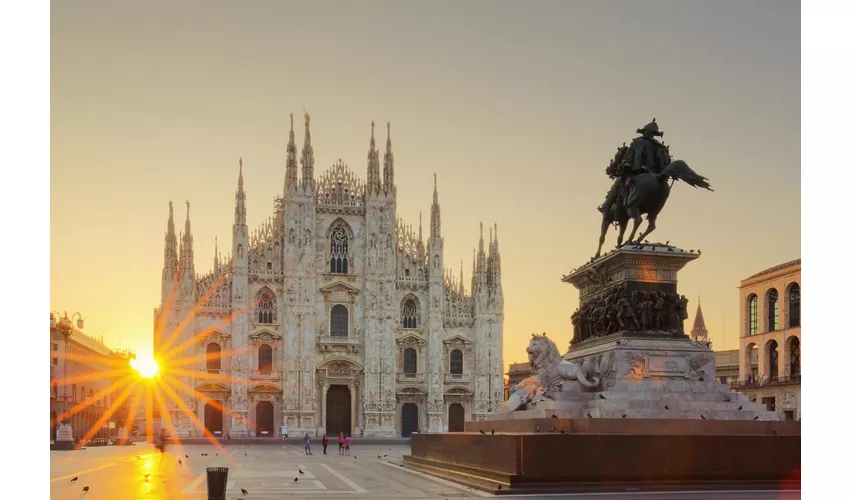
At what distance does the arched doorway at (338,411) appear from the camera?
57.9 metres

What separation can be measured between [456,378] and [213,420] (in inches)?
531

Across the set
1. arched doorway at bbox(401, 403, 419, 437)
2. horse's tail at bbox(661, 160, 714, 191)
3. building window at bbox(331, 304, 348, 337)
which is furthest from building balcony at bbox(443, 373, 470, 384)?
horse's tail at bbox(661, 160, 714, 191)

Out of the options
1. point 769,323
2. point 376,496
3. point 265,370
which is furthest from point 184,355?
point 376,496

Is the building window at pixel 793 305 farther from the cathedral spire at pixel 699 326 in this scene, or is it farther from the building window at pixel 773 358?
the cathedral spire at pixel 699 326

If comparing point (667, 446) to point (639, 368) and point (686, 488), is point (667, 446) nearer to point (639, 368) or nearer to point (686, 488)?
point (686, 488)

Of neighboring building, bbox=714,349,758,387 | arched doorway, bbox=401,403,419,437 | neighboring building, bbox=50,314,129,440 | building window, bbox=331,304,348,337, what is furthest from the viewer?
neighboring building, bbox=714,349,758,387

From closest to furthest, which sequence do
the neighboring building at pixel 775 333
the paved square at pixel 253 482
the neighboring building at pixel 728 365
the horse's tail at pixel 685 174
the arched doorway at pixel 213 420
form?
the paved square at pixel 253 482, the horse's tail at pixel 685 174, the arched doorway at pixel 213 420, the neighboring building at pixel 775 333, the neighboring building at pixel 728 365

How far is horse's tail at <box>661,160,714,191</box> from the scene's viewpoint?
17.6m

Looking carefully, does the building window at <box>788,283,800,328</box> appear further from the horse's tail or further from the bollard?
the bollard

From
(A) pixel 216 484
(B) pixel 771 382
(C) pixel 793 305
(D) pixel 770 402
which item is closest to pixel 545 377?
(A) pixel 216 484

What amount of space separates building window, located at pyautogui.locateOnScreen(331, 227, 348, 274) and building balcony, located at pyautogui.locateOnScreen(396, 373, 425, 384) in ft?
21.3

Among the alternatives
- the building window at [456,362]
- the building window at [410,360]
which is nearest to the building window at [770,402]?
the building window at [456,362]

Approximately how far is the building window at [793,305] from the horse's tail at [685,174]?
3982 cm
